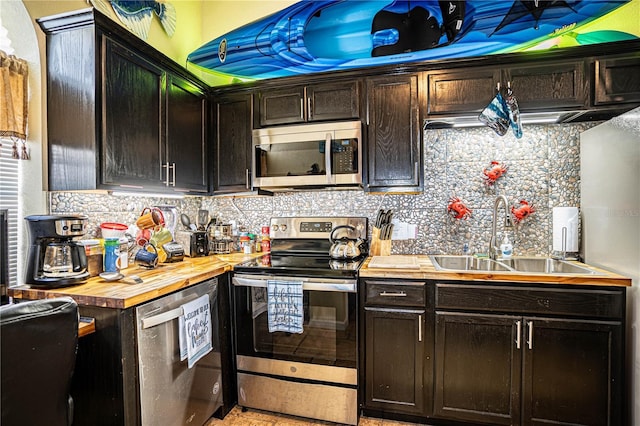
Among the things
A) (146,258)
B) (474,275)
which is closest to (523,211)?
(474,275)

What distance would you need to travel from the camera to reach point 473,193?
2480mm

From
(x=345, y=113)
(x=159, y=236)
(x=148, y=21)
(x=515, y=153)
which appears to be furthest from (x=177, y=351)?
(x=515, y=153)

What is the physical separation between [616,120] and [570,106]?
277 millimetres

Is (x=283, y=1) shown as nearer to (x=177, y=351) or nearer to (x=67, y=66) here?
(x=67, y=66)

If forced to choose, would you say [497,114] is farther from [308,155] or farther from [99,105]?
[99,105]

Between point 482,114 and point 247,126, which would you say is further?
point 247,126

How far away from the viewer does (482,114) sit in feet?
6.89

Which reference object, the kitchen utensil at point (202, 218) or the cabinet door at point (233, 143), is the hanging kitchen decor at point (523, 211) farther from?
the kitchen utensil at point (202, 218)

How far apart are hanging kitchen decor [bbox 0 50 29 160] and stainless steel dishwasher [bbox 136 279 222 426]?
1.08 meters

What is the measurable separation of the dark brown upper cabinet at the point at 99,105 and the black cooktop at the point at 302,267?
2.66 feet

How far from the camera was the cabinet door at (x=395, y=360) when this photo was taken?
6.39 feet

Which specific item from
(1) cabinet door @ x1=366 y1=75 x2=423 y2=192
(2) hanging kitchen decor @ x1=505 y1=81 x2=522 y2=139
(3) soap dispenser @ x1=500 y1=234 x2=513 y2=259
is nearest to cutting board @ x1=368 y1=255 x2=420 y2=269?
(1) cabinet door @ x1=366 y1=75 x2=423 y2=192

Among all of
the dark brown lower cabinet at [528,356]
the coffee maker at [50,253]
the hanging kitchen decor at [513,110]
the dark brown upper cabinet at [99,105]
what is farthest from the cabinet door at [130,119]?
the hanging kitchen decor at [513,110]

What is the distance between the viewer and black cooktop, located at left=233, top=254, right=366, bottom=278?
77.9 inches
